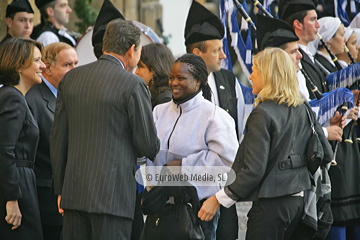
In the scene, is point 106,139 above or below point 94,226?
above

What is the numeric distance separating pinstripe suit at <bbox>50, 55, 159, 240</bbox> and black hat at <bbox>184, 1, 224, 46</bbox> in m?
1.65

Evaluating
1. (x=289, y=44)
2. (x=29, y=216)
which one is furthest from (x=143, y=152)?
(x=289, y=44)

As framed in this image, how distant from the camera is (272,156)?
4.09 m

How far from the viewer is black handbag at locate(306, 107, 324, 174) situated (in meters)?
4.09

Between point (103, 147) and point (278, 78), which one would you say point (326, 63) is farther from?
point (103, 147)

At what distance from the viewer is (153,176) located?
4.30 m

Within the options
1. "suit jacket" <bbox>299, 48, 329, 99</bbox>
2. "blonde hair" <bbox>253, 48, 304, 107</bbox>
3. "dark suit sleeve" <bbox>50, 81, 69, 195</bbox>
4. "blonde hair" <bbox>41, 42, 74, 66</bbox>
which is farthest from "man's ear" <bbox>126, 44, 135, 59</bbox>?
"suit jacket" <bbox>299, 48, 329, 99</bbox>

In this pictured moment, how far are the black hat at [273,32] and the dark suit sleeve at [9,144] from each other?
7.02 feet

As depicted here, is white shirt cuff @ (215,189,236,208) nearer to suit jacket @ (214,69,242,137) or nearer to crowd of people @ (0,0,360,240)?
crowd of people @ (0,0,360,240)

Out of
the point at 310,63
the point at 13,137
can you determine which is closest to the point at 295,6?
the point at 310,63

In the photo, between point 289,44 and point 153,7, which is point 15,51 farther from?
point 153,7

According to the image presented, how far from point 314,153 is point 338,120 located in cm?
160

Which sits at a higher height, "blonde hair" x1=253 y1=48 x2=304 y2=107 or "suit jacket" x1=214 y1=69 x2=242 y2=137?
"blonde hair" x1=253 y1=48 x2=304 y2=107

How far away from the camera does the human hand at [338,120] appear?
557 centimetres
